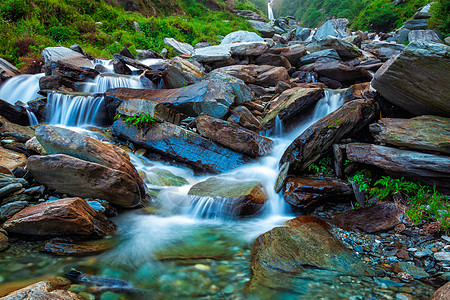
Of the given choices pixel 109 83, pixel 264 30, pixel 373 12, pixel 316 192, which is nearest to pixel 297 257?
pixel 316 192

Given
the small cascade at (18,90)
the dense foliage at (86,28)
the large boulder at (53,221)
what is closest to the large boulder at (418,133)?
the large boulder at (53,221)

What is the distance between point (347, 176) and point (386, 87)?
2.18 m

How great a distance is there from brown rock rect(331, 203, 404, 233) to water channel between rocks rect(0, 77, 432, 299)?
3.81ft

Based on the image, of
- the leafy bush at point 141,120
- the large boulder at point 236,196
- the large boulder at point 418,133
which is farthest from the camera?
the leafy bush at point 141,120

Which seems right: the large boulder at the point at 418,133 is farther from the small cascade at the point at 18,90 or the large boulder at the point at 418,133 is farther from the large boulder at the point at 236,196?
the small cascade at the point at 18,90

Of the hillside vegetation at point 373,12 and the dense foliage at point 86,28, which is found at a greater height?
the hillside vegetation at point 373,12

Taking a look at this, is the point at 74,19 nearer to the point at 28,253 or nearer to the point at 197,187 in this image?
the point at 197,187

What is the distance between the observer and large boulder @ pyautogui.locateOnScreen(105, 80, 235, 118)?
26.3ft

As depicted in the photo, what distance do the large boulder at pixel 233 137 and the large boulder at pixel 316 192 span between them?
1909 mm

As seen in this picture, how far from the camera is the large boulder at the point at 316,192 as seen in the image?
502 centimetres

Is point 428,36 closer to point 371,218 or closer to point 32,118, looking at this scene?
point 371,218

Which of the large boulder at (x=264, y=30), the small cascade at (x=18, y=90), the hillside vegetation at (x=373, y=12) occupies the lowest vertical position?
the small cascade at (x=18, y=90)

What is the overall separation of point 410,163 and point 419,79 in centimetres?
164

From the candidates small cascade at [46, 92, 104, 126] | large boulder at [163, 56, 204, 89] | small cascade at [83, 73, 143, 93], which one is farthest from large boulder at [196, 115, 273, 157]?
small cascade at [83, 73, 143, 93]
